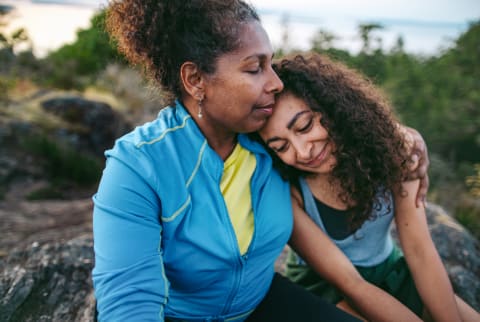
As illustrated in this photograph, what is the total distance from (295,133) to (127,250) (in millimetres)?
927

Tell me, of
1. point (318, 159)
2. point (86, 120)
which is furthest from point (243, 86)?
point (86, 120)

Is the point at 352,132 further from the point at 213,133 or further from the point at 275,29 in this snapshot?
the point at 275,29

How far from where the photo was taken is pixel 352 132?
6.59 feet

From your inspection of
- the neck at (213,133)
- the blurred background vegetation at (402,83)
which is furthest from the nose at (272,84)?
the blurred background vegetation at (402,83)

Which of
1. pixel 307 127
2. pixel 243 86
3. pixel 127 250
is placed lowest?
pixel 127 250

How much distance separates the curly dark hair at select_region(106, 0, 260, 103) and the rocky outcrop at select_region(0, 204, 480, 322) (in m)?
1.20

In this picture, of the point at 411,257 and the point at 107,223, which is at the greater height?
the point at 107,223

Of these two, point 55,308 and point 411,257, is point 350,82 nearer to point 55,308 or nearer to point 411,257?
point 411,257

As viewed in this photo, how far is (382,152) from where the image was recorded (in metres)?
2.03

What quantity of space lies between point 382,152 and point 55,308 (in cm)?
172

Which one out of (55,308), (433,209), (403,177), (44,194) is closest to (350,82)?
(403,177)

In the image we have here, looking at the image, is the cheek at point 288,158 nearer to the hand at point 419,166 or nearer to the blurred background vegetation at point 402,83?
the hand at point 419,166

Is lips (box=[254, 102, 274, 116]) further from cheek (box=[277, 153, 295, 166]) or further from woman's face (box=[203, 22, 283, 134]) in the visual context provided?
cheek (box=[277, 153, 295, 166])

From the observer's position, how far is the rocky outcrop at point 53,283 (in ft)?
6.18
